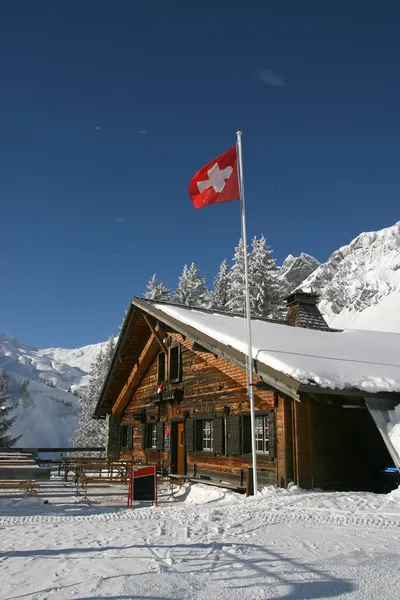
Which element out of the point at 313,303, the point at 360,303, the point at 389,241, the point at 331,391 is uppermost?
the point at 389,241

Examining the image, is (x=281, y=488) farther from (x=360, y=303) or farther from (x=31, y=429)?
(x=360, y=303)

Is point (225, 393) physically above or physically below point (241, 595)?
above

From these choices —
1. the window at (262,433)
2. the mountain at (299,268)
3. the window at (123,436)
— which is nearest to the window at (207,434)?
the window at (262,433)

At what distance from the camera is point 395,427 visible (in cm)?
937

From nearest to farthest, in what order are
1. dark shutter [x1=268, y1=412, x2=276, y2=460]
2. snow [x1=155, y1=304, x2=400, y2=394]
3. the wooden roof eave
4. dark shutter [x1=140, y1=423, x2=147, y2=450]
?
the wooden roof eave
snow [x1=155, y1=304, x2=400, y2=394]
dark shutter [x1=268, y1=412, x2=276, y2=460]
dark shutter [x1=140, y1=423, x2=147, y2=450]

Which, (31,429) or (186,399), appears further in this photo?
(31,429)

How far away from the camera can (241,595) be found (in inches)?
168

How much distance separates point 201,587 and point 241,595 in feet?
1.33

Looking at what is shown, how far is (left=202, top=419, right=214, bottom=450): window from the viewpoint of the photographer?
15.1 meters

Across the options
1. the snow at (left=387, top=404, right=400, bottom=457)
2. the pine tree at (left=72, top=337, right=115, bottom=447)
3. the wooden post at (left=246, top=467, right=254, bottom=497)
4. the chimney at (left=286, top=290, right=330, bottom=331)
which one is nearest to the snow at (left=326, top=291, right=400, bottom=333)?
the pine tree at (left=72, top=337, right=115, bottom=447)

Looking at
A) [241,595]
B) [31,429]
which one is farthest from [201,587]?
[31,429]

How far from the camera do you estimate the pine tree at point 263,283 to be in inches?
1304

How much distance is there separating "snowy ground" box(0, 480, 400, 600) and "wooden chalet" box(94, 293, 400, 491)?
5.95 feet

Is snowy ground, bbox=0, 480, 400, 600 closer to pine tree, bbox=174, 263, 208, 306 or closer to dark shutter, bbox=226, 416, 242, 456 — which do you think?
dark shutter, bbox=226, 416, 242, 456
